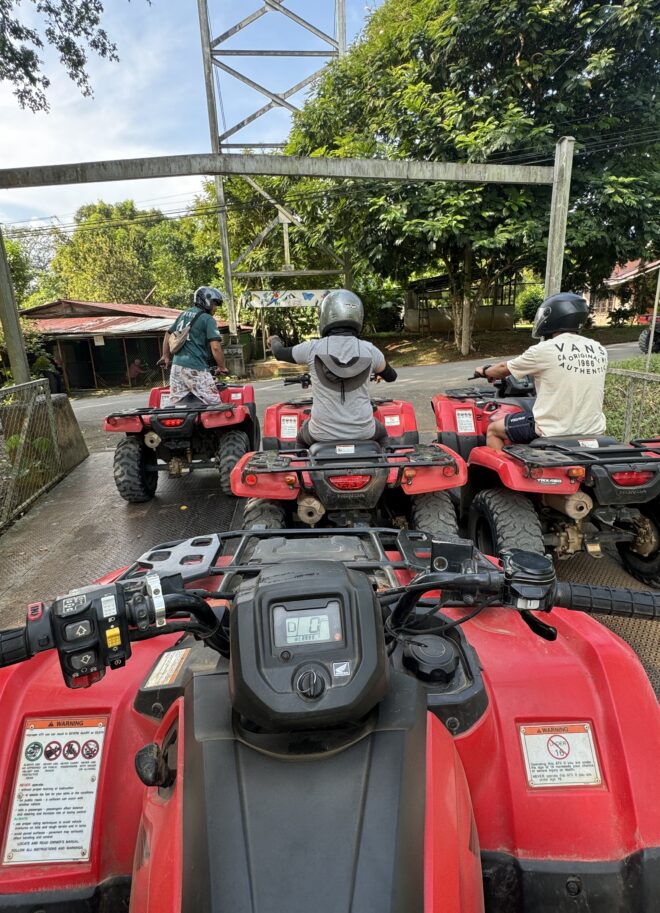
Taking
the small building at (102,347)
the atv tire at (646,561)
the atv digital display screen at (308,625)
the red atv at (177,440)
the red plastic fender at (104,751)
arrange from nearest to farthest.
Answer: the atv digital display screen at (308,625) → the red plastic fender at (104,751) → the atv tire at (646,561) → the red atv at (177,440) → the small building at (102,347)

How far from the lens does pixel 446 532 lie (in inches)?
128

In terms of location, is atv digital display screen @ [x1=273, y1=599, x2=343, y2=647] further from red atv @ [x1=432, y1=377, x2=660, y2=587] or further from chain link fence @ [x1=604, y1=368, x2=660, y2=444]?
chain link fence @ [x1=604, y1=368, x2=660, y2=444]

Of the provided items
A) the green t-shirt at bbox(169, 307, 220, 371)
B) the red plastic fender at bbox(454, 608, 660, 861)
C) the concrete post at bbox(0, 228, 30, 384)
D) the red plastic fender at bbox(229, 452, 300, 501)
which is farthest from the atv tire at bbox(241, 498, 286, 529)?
the concrete post at bbox(0, 228, 30, 384)

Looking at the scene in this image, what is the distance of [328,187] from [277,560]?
1759cm

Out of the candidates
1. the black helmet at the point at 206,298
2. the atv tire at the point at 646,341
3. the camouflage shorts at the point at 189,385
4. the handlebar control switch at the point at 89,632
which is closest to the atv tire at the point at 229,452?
the camouflage shorts at the point at 189,385

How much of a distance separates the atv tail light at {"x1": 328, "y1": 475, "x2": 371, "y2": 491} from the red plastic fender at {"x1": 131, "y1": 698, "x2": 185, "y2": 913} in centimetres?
194

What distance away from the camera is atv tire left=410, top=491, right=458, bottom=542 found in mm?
3240

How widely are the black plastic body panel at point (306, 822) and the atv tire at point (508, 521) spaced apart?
2136 millimetres

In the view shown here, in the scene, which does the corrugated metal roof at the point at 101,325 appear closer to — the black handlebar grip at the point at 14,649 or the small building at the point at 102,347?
the small building at the point at 102,347

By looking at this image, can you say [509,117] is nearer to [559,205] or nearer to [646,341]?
[646,341]

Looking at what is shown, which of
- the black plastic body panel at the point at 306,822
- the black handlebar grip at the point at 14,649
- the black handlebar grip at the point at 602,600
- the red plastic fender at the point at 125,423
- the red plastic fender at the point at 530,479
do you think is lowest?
the red plastic fender at the point at 125,423

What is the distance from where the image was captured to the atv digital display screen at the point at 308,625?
37.9 inches

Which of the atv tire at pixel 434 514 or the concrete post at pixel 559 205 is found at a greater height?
the concrete post at pixel 559 205

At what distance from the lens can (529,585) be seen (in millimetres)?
1184
